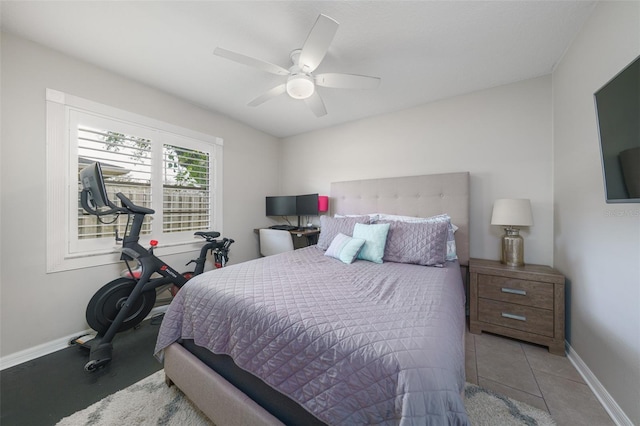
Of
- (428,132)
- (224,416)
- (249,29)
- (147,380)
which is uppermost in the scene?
(249,29)

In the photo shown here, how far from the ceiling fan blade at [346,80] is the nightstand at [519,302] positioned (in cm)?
196

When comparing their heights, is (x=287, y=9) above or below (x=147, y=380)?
above

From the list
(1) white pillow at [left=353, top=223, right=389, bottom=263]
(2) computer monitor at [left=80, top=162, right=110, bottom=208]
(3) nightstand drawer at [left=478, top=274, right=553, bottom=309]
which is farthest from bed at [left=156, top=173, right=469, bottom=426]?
(2) computer monitor at [left=80, top=162, right=110, bottom=208]

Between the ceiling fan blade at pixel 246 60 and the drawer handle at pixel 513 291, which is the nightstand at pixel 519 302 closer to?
the drawer handle at pixel 513 291

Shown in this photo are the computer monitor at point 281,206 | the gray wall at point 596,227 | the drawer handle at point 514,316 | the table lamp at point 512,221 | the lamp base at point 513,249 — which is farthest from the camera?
the computer monitor at point 281,206

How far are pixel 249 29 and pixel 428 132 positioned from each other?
2208 millimetres

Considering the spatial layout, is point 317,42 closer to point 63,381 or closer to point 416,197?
point 416,197

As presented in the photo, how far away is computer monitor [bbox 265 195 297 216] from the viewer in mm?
3582

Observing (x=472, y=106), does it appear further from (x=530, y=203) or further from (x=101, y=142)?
(x=101, y=142)

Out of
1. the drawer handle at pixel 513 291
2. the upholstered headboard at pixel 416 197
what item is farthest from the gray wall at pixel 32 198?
the drawer handle at pixel 513 291

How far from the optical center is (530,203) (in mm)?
2162

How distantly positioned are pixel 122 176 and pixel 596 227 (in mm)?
4007

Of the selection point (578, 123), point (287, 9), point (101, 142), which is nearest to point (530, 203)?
point (578, 123)

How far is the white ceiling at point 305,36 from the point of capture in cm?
147
